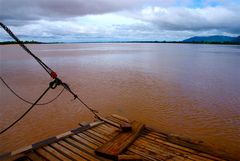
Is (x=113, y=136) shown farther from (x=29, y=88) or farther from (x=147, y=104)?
(x=29, y=88)

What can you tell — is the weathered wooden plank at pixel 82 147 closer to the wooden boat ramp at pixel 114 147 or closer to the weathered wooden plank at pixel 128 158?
the wooden boat ramp at pixel 114 147

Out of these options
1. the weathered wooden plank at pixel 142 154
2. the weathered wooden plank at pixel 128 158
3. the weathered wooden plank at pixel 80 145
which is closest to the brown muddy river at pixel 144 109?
the weathered wooden plank at pixel 142 154

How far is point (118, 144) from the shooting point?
5832mm

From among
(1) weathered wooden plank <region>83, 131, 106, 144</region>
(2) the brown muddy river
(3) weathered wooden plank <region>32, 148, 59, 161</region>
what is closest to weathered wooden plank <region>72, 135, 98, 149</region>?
(1) weathered wooden plank <region>83, 131, 106, 144</region>

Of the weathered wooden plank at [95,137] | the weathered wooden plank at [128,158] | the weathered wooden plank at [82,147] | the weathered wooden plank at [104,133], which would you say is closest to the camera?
the weathered wooden plank at [128,158]

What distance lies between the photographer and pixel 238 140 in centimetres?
814

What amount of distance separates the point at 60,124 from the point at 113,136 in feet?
13.3

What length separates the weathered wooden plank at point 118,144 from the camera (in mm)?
5305

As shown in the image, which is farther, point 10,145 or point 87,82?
point 87,82

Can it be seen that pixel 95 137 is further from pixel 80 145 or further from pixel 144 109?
pixel 144 109

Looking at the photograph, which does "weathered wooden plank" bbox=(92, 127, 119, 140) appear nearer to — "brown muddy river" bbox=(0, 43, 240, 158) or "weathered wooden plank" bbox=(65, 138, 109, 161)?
"weathered wooden plank" bbox=(65, 138, 109, 161)

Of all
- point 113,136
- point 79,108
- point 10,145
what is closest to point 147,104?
point 79,108

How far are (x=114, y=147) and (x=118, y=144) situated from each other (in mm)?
228

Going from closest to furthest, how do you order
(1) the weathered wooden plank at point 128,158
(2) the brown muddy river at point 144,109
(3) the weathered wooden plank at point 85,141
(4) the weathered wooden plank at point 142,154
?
(1) the weathered wooden plank at point 128,158
(4) the weathered wooden plank at point 142,154
(3) the weathered wooden plank at point 85,141
(2) the brown muddy river at point 144,109
